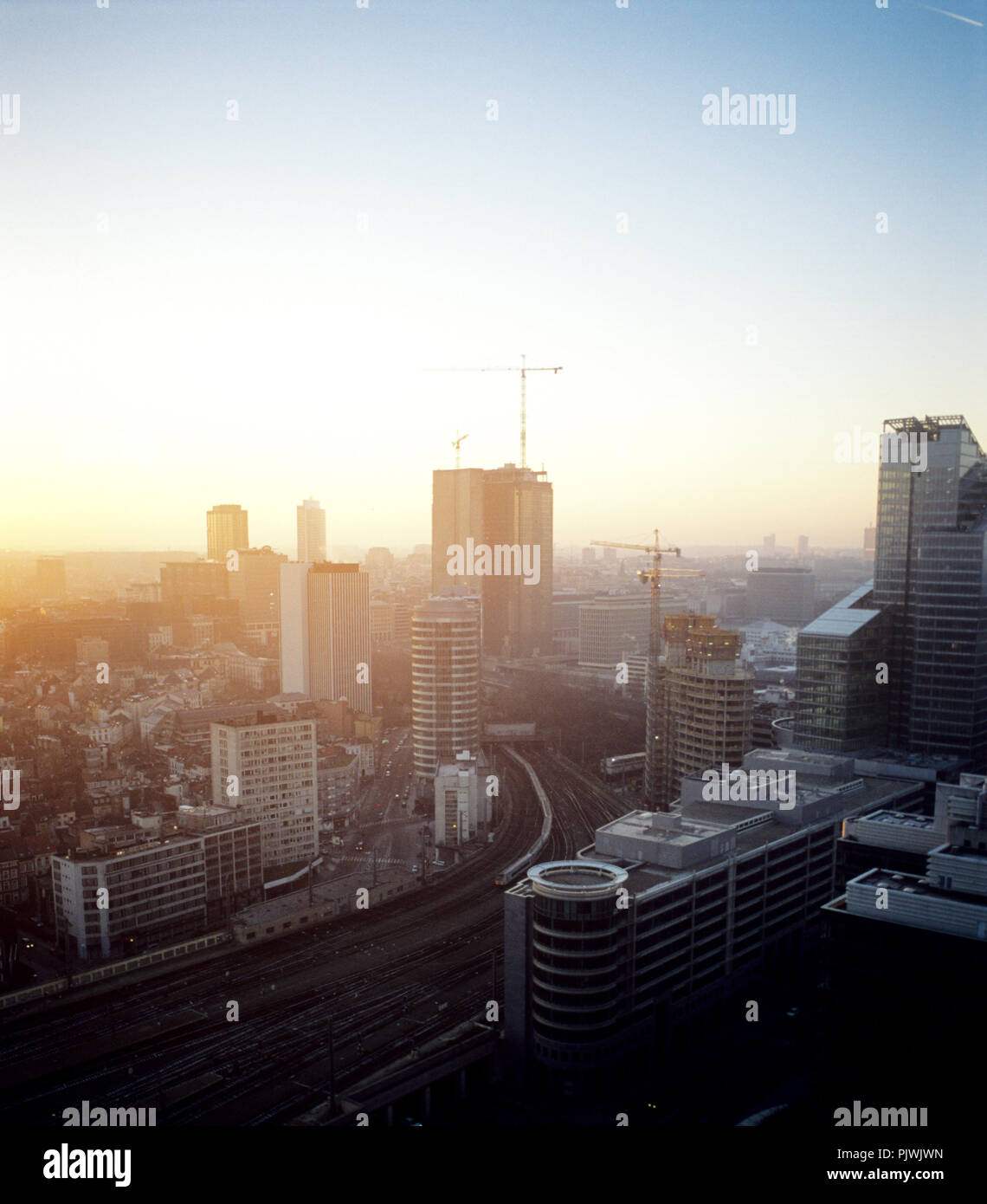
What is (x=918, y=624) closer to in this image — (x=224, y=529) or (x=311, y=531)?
(x=311, y=531)

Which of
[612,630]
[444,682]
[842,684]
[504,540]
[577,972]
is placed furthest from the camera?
[504,540]

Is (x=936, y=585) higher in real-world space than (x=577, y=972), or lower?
higher

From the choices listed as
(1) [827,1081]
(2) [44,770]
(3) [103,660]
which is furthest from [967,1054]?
(3) [103,660]

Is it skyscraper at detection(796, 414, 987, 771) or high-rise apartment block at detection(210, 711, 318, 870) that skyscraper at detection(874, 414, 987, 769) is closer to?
skyscraper at detection(796, 414, 987, 771)

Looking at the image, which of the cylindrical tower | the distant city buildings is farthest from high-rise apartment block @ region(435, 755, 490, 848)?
the distant city buildings

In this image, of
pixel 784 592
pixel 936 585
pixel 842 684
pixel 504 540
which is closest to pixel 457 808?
pixel 842 684

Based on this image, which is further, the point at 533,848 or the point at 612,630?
the point at 612,630

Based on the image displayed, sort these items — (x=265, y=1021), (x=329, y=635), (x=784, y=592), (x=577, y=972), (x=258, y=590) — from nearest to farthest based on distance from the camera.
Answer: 1. (x=577, y=972)
2. (x=265, y=1021)
3. (x=329, y=635)
4. (x=258, y=590)
5. (x=784, y=592)
